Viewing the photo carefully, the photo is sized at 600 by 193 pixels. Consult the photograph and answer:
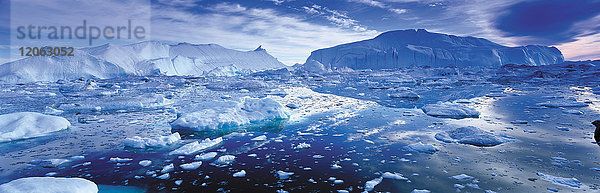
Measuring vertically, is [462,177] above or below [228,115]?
below

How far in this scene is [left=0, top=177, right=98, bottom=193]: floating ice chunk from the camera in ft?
9.71

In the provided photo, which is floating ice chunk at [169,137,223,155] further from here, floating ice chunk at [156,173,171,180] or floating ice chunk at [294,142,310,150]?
floating ice chunk at [294,142,310,150]

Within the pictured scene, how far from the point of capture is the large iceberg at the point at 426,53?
63.1 meters

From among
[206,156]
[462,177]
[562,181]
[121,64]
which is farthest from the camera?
[121,64]

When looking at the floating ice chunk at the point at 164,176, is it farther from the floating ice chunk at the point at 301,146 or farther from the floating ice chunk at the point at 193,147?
the floating ice chunk at the point at 301,146

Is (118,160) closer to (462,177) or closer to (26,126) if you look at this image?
(26,126)

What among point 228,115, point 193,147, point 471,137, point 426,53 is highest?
point 426,53

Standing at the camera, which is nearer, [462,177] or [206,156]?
[462,177]

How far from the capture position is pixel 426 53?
6412 centimetres

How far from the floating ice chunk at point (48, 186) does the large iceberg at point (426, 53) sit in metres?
54.5

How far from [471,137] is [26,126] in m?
9.95

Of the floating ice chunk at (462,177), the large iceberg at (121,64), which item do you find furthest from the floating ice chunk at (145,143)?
the large iceberg at (121,64)

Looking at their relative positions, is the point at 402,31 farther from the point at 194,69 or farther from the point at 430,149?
the point at 430,149

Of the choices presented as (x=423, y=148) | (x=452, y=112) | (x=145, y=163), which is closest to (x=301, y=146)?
(x=423, y=148)
